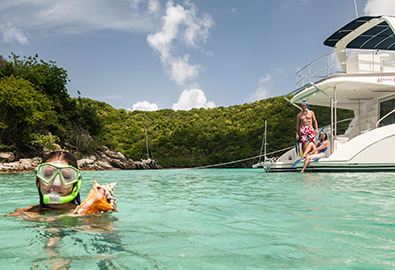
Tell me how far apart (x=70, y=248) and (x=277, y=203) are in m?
2.87

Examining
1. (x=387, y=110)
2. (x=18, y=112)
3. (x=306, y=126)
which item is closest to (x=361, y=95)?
(x=387, y=110)

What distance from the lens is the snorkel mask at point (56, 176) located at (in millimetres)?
2680

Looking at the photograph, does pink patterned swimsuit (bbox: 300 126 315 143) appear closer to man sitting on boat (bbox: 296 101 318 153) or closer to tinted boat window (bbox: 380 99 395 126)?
man sitting on boat (bbox: 296 101 318 153)

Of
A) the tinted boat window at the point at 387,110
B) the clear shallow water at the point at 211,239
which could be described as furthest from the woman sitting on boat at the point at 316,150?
the clear shallow water at the point at 211,239

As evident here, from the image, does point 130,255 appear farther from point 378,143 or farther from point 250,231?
point 378,143

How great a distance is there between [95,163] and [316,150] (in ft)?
64.5

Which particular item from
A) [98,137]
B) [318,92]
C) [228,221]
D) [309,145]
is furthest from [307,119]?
[98,137]

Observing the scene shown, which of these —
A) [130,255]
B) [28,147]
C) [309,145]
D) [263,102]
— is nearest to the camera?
[130,255]

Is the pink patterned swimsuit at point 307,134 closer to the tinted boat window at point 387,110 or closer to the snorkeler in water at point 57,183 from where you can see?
the tinted boat window at point 387,110

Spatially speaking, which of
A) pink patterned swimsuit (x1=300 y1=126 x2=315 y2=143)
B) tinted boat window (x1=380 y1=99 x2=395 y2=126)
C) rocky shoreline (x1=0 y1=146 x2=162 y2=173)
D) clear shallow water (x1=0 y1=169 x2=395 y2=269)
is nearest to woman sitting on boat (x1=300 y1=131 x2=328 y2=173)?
pink patterned swimsuit (x1=300 y1=126 x2=315 y2=143)

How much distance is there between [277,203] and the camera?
13.8 ft

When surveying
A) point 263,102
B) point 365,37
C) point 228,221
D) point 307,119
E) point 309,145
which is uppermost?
point 263,102

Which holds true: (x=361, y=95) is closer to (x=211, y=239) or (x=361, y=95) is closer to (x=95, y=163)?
(x=211, y=239)

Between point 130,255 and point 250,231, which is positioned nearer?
point 130,255
